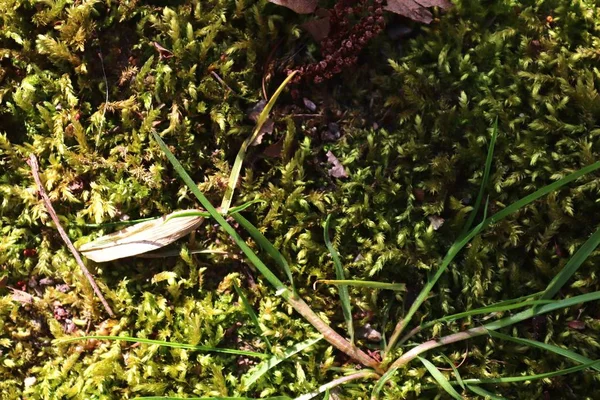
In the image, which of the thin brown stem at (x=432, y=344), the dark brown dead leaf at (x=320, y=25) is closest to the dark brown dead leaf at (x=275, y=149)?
the dark brown dead leaf at (x=320, y=25)

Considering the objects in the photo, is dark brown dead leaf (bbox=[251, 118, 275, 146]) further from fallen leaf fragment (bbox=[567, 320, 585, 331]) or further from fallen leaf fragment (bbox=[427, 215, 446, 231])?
fallen leaf fragment (bbox=[567, 320, 585, 331])

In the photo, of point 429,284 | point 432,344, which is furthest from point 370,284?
point 432,344

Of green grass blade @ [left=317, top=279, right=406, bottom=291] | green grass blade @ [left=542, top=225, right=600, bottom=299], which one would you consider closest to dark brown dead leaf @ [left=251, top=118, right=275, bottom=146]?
green grass blade @ [left=317, top=279, right=406, bottom=291]

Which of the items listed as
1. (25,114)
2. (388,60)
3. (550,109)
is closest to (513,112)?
(550,109)

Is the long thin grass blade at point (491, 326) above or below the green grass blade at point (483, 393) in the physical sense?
above

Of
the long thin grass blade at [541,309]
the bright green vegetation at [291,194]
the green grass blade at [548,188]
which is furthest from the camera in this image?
the bright green vegetation at [291,194]

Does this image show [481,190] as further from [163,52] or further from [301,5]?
[163,52]

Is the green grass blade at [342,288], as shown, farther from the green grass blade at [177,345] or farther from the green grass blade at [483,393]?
the green grass blade at [483,393]

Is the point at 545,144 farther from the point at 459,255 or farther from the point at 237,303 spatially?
the point at 237,303
